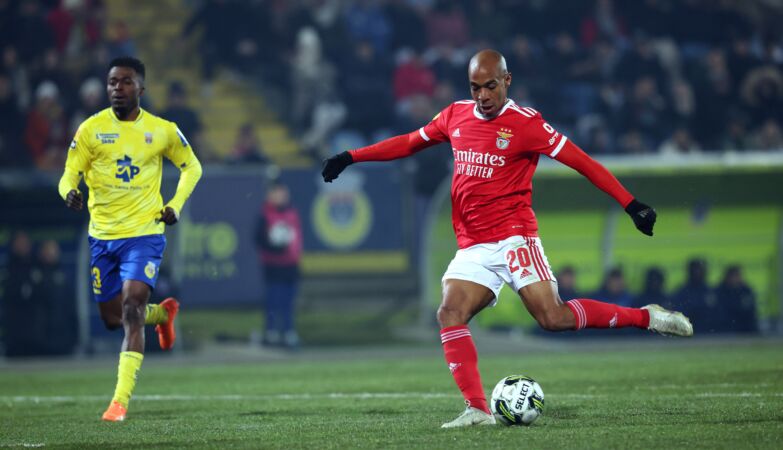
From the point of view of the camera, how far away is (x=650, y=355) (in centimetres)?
1431

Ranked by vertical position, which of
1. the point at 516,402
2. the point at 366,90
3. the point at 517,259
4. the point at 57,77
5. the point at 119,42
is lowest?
the point at 516,402

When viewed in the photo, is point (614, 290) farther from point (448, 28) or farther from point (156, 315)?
point (156, 315)

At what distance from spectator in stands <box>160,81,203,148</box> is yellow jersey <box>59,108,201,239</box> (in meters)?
8.75

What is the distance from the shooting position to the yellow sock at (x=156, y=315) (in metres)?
9.49

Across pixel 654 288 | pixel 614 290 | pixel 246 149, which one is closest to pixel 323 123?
pixel 246 149

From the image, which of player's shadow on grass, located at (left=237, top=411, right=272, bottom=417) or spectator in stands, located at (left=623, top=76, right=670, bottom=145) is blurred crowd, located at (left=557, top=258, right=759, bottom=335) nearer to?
spectator in stands, located at (left=623, top=76, right=670, bottom=145)

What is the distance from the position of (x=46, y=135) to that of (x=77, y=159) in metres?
9.05

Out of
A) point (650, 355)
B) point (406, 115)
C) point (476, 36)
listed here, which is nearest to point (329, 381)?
point (650, 355)

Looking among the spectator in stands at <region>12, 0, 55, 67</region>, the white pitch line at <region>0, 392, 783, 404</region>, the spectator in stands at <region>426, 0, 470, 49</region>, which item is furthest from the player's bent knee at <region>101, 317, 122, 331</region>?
the spectator in stands at <region>426, 0, 470, 49</region>

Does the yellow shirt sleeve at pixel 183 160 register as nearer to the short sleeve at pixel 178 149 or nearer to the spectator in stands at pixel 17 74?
the short sleeve at pixel 178 149

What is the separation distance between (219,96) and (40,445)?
1412 centimetres

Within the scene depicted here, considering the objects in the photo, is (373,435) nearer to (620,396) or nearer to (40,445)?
(40,445)

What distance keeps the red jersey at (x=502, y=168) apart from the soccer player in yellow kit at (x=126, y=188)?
90.6 inches

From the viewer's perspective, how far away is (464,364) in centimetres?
731
